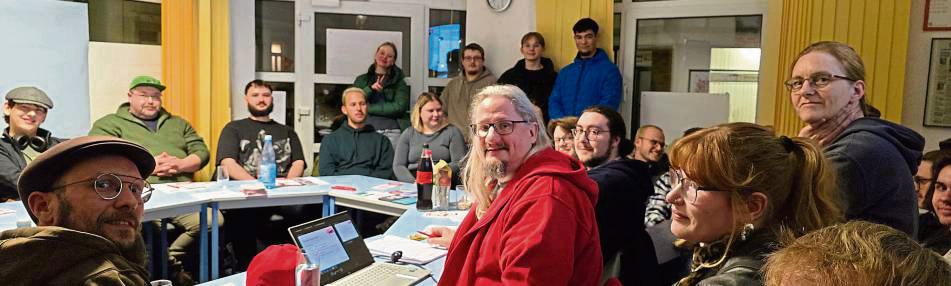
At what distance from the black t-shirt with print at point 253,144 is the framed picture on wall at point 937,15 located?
4009mm

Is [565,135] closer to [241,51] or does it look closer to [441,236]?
[441,236]

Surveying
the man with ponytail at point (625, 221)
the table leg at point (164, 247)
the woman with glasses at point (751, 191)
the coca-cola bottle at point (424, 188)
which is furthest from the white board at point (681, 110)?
the woman with glasses at point (751, 191)

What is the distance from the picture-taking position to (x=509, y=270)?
160cm

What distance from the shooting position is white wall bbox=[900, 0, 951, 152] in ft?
12.5

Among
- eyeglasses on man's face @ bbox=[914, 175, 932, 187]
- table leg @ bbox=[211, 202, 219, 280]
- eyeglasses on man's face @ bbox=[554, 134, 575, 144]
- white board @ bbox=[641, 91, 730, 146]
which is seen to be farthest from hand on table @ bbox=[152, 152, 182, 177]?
eyeglasses on man's face @ bbox=[914, 175, 932, 187]

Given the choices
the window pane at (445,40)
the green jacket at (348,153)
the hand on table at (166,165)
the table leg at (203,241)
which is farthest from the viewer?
the window pane at (445,40)

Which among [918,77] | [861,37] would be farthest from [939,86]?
[861,37]

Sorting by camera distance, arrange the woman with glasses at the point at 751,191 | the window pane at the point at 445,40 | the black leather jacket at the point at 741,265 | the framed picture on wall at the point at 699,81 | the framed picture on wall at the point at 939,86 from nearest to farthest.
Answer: the black leather jacket at the point at 741,265 → the woman with glasses at the point at 751,191 → the framed picture on wall at the point at 939,86 → the framed picture on wall at the point at 699,81 → the window pane at the point at 445,40

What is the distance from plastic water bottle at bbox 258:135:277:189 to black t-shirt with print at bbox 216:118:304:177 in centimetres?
31

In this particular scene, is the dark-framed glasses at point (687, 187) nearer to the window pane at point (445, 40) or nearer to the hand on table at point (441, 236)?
the hand on table at point (441, 236)

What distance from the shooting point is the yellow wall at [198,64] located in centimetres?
486

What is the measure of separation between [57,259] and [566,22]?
4.22 m

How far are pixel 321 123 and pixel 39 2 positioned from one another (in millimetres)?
2114

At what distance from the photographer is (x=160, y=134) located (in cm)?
435
